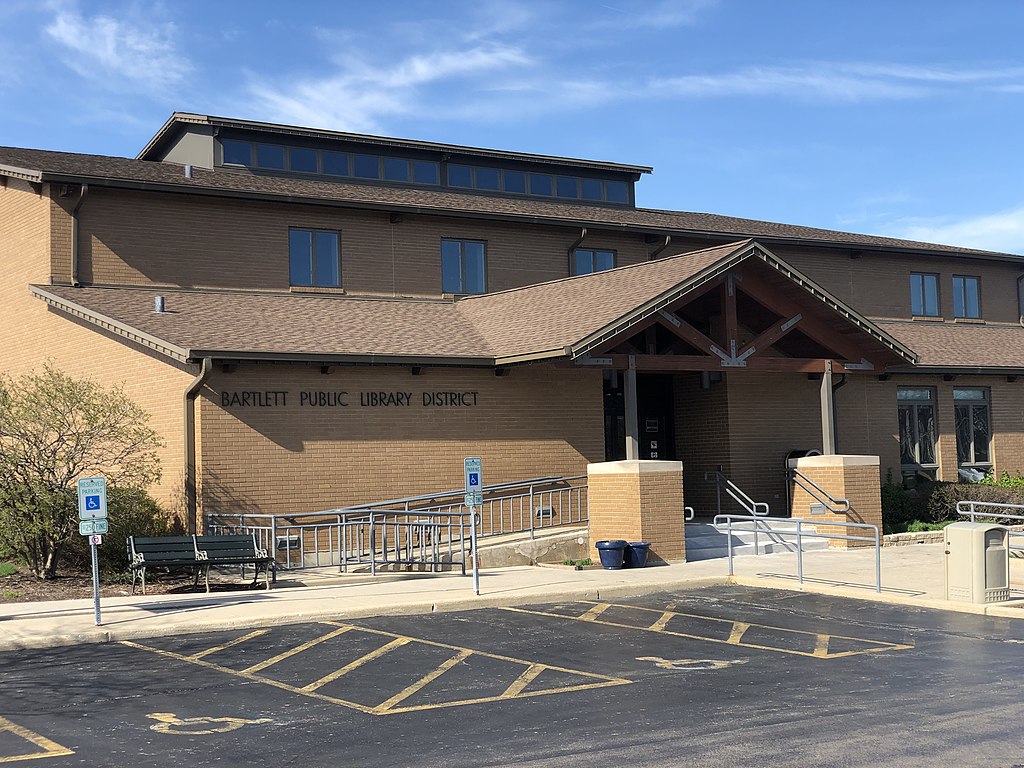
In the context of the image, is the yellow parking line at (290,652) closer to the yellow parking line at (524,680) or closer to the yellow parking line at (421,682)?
the yellow parking line at (421,682)

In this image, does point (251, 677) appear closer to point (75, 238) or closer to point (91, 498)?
point (91, 498)

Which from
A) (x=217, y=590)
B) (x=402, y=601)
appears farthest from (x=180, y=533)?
(x=402, y=601)

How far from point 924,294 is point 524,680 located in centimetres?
2487

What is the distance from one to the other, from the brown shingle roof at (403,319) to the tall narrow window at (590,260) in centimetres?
313

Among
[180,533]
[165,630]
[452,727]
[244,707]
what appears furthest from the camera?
[180,533]

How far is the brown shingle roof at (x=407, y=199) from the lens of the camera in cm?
2319

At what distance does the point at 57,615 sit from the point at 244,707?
20.2 ft

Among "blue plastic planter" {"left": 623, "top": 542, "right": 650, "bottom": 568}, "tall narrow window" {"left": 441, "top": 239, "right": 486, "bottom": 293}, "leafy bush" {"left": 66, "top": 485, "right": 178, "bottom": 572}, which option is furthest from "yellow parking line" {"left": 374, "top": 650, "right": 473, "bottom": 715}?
"tall narrow window" {"left": 441, "top": 239, "right": 486, "bottom": 293}

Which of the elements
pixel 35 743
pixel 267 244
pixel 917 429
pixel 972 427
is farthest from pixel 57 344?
pixel 972 427

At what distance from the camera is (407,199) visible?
2636 cm

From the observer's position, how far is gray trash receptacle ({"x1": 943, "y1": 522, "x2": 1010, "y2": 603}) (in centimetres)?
1525

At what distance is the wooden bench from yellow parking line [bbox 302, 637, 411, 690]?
191 inches

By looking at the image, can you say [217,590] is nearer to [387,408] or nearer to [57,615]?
[57,615]

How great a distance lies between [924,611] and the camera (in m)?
15.1
